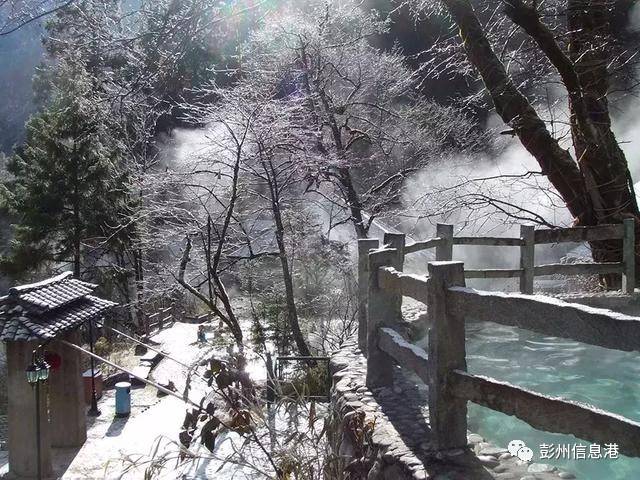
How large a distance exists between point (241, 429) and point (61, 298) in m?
6.23

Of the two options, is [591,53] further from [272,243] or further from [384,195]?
[272,243]

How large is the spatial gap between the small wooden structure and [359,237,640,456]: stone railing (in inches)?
201

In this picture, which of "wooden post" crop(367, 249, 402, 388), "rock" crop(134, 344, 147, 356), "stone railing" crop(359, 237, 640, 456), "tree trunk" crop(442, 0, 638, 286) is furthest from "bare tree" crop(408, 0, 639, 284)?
"rock" crop(134, 344, 147, 356)

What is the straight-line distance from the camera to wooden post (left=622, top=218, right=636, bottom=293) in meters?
7.32

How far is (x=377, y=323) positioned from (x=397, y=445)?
3.63ft

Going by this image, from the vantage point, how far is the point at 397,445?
331 centimetres

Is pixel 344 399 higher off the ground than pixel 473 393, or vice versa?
pixel 473 393

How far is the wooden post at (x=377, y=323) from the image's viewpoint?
427 centimetres

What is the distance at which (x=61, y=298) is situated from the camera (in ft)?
29.3

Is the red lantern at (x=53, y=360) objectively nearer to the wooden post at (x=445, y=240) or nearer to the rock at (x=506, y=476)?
the wooden post at (x=445, y=240)

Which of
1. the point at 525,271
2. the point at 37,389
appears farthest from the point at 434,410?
the point at 37,389

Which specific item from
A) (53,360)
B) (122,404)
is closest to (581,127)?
(53,360)

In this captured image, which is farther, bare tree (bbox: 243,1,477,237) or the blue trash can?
bare tree (bbox: 243,1,477,237)

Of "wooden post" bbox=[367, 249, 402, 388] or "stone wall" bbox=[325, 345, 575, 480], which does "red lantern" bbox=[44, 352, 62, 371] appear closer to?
"stone wall" bbox=[325, 345, 575, 480]
